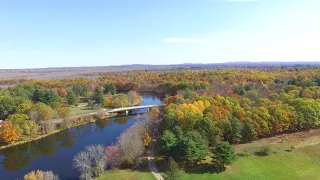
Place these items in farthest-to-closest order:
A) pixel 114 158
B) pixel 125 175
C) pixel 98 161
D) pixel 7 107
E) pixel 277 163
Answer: pixel 7 107 < pixel 277 163 < pixel 114 158 < pixel 98 161 < pixel 125 175

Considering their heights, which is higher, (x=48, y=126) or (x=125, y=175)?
(x=48, y=126)

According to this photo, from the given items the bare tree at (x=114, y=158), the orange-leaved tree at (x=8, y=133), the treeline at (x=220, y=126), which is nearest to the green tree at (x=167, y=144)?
the treeline at (x=220, y=126)

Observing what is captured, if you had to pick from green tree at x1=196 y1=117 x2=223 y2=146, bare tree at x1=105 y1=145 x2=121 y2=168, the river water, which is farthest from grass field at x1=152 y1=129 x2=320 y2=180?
the river water

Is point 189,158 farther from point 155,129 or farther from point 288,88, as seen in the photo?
point 288,88

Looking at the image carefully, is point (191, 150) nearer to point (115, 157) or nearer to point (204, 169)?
point (204, 169)

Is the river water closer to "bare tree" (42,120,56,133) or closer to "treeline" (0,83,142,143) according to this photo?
"bare tree" (42,120,56,133)

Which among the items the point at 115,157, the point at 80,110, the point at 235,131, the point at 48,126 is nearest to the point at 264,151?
the point at 235,131

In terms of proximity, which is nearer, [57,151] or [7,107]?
[57,151]
